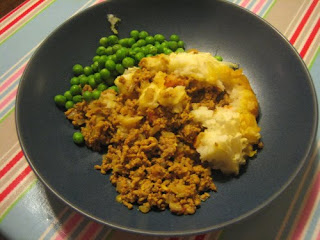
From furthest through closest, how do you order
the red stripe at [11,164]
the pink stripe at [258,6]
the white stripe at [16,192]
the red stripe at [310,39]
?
the pink stripe at [258,6], the red stripe at [310,39], the red stripe at [11,164], the white stripe at [16,192]

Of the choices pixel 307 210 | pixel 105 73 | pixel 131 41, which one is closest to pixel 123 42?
pixel 131 41

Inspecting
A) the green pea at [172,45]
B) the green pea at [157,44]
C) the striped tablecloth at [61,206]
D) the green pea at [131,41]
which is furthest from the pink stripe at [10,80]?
the green pea at [172,45]

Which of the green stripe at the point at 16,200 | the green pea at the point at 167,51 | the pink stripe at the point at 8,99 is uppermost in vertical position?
the green pea at the point at 167,51

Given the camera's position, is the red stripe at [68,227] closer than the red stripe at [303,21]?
Yes

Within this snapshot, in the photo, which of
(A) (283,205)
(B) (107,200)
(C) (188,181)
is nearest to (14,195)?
(B) (107,200)

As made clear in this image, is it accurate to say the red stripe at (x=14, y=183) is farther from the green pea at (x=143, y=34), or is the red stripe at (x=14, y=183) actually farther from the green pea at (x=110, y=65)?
the green pea at (x=143, y=34)

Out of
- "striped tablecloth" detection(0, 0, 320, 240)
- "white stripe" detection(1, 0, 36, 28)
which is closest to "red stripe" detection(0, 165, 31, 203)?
"striped tablecloth" detection(0, 0, 320, 240)

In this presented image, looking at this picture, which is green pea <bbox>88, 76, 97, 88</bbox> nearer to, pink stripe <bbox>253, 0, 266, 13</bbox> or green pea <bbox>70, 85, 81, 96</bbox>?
green pea <bbox>70, 85, 81, 96</bbox>
